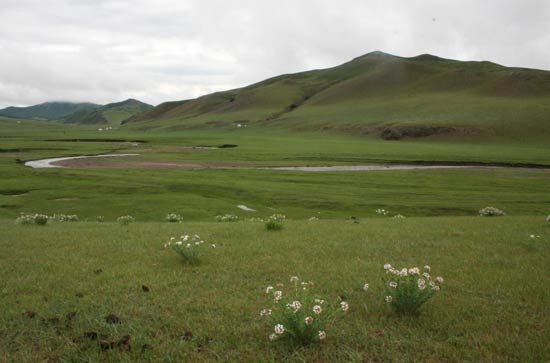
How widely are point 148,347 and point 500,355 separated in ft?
18.3

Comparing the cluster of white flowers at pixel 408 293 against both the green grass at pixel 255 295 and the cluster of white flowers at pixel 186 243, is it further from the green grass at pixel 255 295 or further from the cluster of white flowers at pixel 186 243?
the cluster of white flowers at pixel 186 243

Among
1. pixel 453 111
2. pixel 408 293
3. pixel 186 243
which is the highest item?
pixel 453 111

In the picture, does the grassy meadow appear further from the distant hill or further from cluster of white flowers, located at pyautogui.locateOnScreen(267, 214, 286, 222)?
the distant hill

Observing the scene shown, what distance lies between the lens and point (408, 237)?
16.9 meters

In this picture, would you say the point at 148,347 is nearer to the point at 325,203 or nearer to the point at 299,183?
the point at 325,203

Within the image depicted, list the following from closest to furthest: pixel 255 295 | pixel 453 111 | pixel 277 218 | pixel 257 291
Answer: pixel 255 295 → pixel 257 291 → pixel 277 218 → pixel 453 111

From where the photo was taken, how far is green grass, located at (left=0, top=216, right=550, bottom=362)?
7.18 m

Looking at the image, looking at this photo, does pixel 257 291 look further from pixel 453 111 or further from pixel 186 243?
pixel 453 111

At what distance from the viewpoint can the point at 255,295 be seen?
9.82 m

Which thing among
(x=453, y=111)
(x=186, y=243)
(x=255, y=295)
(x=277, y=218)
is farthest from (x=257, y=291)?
(x=453, y=111)

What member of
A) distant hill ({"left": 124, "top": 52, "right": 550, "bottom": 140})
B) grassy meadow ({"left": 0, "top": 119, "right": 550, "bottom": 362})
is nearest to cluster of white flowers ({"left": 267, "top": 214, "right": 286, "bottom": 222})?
grassy meadow ({"left": 0, "top": 119, "right": 550, "bottom": 362})

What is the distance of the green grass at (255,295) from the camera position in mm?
7180

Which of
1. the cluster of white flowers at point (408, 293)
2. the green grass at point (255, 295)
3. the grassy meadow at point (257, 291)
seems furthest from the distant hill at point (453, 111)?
the cluster of white flowers at point (408, 293)

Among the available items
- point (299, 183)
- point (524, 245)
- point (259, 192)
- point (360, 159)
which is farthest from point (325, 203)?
point (360, 159)
